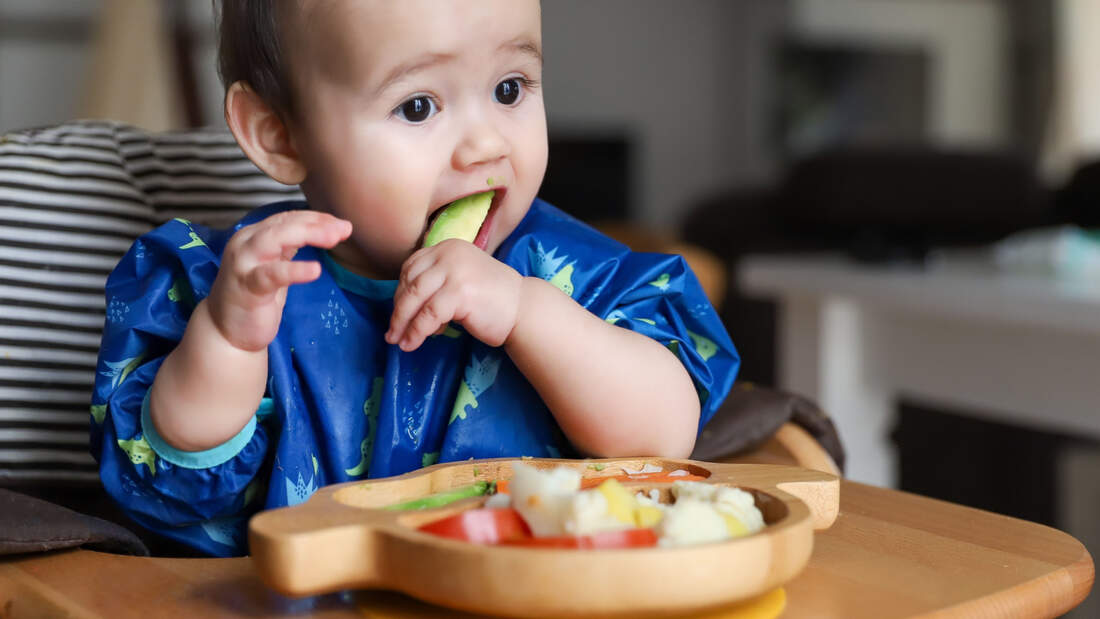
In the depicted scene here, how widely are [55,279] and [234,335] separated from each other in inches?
14.3

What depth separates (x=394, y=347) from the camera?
0.75 m

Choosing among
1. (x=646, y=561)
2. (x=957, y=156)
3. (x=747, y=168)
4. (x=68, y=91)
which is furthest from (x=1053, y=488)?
(x=747, y=168)

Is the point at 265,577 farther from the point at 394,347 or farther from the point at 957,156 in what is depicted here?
the point at 957,156

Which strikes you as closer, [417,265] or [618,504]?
[618,504]

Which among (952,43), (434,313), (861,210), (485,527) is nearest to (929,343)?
(861,210)

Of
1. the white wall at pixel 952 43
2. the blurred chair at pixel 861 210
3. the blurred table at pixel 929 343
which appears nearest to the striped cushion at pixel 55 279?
the blurred table at pixel 929 343

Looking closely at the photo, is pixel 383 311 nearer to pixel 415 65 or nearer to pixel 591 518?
pixel 415 65

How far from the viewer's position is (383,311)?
2.54ft

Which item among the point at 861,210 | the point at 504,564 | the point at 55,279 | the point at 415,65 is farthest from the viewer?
the point at 861,210

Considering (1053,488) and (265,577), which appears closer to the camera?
(265,577)

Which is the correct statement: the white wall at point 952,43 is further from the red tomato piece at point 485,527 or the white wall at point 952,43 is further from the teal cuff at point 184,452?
the red tomato piece at point 485,527

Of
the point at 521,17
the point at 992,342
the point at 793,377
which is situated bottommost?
the point at 793,377

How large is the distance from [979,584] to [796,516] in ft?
0.35

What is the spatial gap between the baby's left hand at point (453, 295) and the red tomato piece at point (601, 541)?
0.18m
